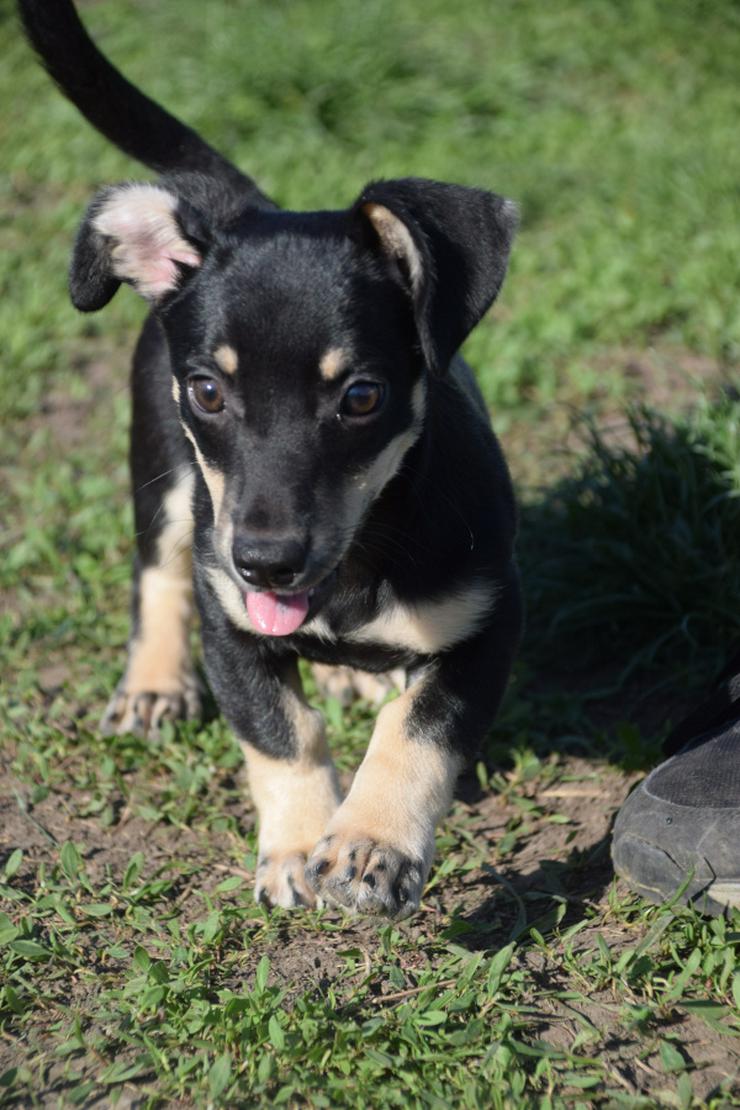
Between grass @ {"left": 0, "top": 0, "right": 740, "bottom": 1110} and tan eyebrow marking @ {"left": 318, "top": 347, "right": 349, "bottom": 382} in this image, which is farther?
tan eyebrow marking @ {"left": 318, "top": 347, "right": 349, "bottom": 382}

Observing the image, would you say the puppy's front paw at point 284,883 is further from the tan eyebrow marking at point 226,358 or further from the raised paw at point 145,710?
the tan eyebrow marking at point 226,358

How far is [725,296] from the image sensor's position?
5688 mm

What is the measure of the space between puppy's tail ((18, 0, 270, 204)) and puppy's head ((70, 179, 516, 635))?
3.00ft

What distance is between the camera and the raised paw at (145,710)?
3.89 m

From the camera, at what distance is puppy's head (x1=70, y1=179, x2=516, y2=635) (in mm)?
2719

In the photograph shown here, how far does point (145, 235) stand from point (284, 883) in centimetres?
147

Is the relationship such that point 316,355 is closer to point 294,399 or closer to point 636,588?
point 294,399

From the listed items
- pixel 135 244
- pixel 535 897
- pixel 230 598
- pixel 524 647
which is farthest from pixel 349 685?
pixel 135 244

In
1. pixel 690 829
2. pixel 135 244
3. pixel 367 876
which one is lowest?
pixel 690 829

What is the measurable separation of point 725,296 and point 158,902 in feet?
12.1

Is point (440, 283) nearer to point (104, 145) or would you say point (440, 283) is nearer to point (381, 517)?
point (381, 517)

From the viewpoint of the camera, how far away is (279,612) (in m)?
2.89

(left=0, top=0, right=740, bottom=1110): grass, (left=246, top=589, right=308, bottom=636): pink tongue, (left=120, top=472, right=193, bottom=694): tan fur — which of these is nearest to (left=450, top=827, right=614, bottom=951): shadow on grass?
(left=0, top=0, right=740, bottom=1110): grass

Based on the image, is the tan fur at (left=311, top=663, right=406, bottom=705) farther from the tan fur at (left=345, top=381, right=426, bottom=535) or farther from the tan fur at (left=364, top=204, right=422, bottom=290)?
the tan fur at (left=364, top=204, right=422, bottom=290)
